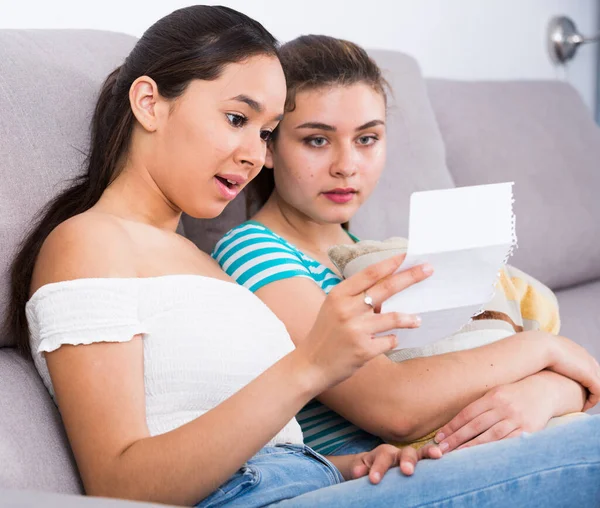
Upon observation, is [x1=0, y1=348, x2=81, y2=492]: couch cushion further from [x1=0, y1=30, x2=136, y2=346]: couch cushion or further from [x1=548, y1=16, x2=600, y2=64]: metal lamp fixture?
[x1=548, y1=16, x2=600, y2=64]: metal lamp fixture

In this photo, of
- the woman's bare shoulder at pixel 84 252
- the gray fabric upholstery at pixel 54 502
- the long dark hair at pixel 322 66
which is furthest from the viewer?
the long dark hair at pixel 322 66

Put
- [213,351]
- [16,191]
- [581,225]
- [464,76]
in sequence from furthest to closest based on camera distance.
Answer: [464,76]
[581,225]
[16,191]
[213,351]

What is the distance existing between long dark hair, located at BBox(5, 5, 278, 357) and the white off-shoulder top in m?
0.13

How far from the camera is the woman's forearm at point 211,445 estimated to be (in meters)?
0.90

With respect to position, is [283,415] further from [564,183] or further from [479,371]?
[564,183]

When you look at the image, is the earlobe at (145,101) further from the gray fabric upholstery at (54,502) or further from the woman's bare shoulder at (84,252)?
the gray fabric upholstery at (54,502)

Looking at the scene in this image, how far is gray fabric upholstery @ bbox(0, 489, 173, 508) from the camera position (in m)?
0.66

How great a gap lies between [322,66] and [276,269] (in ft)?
1.21

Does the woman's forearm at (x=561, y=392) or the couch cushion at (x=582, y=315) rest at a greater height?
the woman's forearm at (x=561, y=392)

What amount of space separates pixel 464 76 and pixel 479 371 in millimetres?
1757

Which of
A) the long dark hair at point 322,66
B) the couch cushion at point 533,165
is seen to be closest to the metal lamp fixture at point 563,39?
the couch cushion at point 533,165

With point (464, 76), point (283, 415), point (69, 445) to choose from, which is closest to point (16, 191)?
point (69, 445)

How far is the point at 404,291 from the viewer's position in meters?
0.90

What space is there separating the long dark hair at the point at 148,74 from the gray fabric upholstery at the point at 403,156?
64cm
